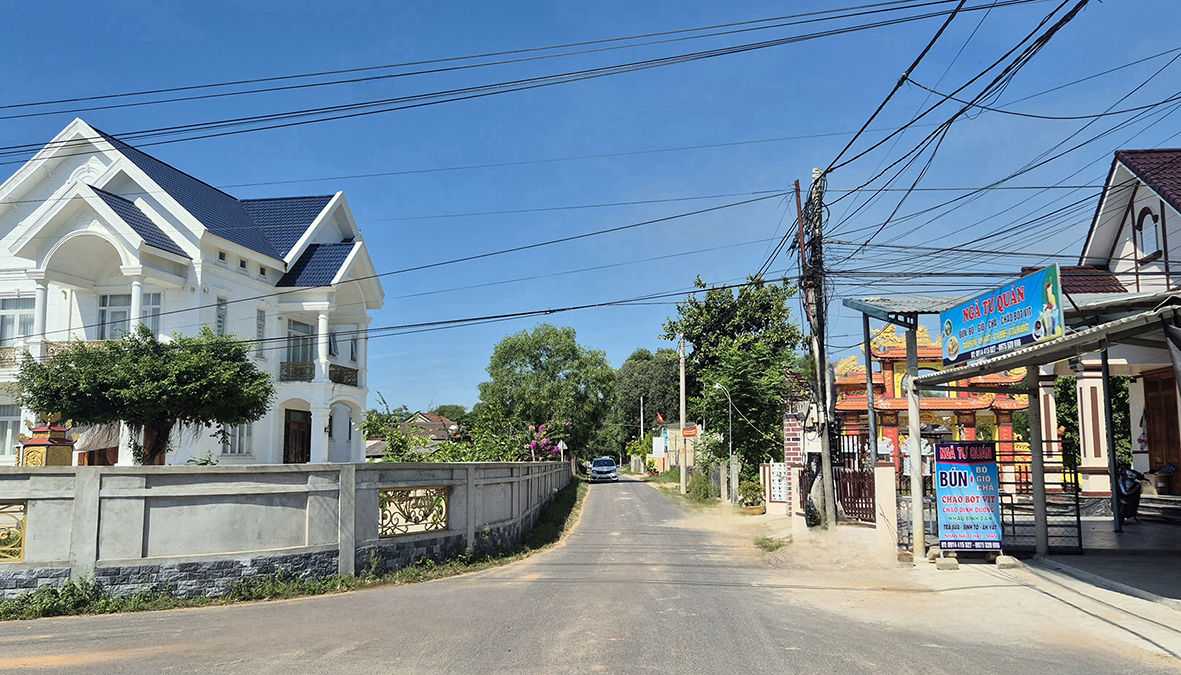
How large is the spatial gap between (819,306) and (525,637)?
433 inches

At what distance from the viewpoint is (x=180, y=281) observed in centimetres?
2294

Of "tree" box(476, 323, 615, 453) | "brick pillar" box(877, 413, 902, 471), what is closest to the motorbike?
"brick pillar" box(877, 413, 902, 471)

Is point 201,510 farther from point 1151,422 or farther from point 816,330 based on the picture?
point 1151,422

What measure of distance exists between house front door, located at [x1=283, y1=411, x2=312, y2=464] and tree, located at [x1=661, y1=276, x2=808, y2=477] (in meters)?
14.8

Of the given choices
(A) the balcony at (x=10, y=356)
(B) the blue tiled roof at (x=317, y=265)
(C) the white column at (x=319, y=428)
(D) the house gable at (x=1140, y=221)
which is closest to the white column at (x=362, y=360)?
(C) the white column at (x=319, y=428)

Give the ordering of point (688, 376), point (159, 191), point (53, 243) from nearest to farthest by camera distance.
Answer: point (53, 243), point (159, 191), point (688, 376)

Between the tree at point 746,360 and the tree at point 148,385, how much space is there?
12421mm

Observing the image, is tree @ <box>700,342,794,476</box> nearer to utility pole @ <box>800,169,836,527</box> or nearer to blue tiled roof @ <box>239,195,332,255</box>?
utility pole @ <box>800,169,836,527</box>

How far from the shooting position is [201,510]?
10.2 metres

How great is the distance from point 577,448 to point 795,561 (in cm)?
4389

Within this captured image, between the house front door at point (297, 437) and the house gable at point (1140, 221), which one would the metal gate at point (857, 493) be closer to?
the house gable at point (1140, 221)

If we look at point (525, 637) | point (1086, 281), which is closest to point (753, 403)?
point (1086, 281)

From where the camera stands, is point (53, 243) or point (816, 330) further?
point (53, 243)

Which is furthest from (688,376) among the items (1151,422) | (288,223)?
(1151,422)
